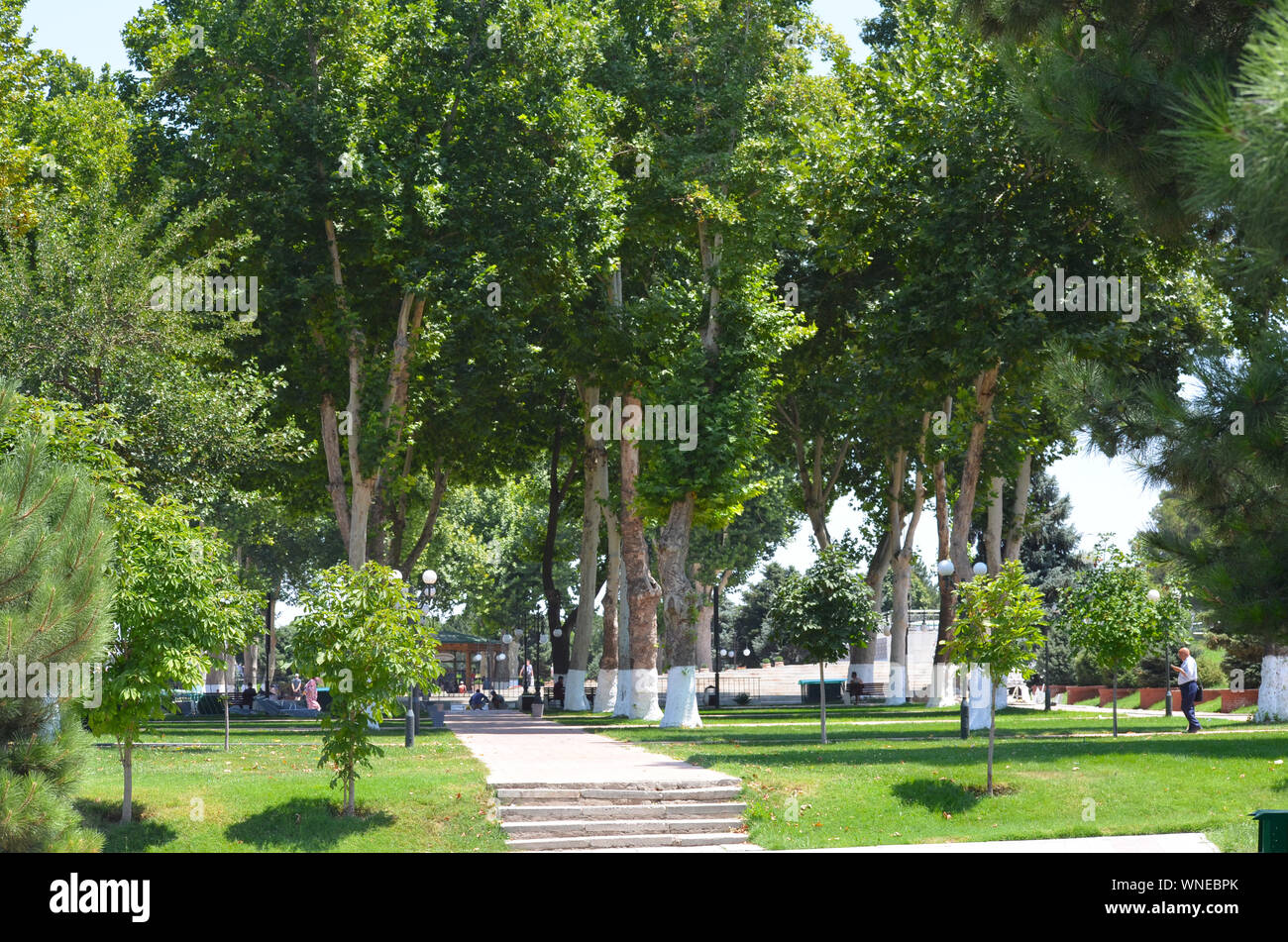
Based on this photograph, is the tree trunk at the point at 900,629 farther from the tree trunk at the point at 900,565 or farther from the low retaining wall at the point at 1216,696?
the low retaining wall at the point at 1216,696

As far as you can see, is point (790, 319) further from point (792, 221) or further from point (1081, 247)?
point (1081, 247)

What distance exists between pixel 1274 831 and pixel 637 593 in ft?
66.8

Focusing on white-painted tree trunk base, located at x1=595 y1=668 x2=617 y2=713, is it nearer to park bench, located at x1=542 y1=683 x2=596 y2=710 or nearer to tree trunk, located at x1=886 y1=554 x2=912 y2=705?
park bench, located at x1=542 y1=683 x2=596 y2=710

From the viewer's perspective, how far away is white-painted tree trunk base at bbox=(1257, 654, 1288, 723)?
2683cm

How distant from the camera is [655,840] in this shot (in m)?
14.7

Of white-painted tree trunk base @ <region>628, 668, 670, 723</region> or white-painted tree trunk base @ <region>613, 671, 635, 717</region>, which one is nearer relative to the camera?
white-painted tree trunk base @ <region>628, 668, 670, 723</region>

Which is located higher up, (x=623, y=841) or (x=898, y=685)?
(x=623, y=841)

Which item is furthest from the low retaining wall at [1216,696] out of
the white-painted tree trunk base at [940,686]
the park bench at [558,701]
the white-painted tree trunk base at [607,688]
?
the park bench at [558,701]

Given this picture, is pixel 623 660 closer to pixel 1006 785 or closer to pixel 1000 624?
pixel 1000 624

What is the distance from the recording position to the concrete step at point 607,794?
619 inches

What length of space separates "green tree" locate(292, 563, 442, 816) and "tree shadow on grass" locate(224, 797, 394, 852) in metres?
0.30

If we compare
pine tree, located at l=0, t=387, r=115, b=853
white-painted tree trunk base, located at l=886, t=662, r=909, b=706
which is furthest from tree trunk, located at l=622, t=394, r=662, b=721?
pine tree, located at l=0, t=387, r=115, b=853

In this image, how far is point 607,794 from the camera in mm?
15844

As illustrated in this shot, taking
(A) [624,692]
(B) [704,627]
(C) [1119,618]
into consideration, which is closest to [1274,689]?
(C) [1119,618]
